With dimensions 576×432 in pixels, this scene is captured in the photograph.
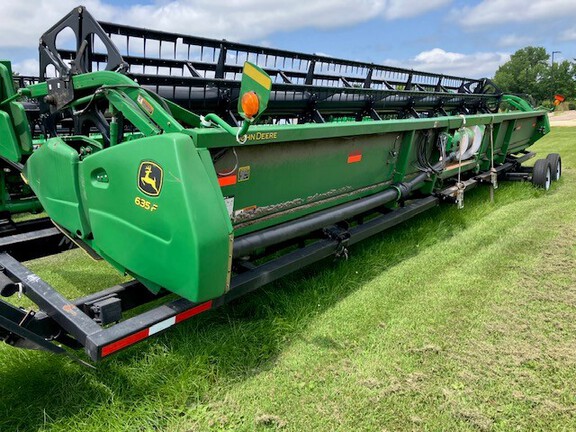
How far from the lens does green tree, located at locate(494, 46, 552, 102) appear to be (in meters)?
81.4

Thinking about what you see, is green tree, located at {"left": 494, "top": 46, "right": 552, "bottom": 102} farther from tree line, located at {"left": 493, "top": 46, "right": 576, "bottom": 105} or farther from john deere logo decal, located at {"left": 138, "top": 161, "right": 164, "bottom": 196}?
john deere logo decal, located at {"left": 138, "top": 161, "right": 164, "bottom": 196}

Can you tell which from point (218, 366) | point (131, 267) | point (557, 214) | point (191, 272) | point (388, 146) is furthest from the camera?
point (557, 214)

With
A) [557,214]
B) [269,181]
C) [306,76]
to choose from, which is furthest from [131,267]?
[557,214]

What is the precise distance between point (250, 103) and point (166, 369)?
1.56m

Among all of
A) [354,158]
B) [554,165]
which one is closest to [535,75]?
[554,165]

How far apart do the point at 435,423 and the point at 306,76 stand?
4.47 m

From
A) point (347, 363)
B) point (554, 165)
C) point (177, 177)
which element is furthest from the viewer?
point (554, 165)

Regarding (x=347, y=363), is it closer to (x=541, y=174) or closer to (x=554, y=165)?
(x=541, y=174)

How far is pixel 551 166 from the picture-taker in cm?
760

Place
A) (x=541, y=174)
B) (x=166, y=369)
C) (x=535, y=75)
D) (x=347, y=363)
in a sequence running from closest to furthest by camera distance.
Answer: (x=166, y=369), (x=347, y=363), (x=541, y=174), (x=535, y=75)

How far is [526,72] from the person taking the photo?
88375mm

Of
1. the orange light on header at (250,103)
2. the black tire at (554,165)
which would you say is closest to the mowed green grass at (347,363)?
the orange light on header at (250,103)

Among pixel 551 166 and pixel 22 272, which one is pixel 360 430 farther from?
pixel 551 166

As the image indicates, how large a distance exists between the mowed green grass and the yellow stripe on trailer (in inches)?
61.4
